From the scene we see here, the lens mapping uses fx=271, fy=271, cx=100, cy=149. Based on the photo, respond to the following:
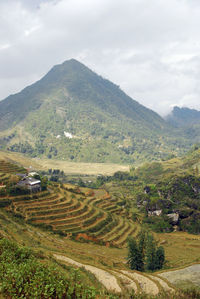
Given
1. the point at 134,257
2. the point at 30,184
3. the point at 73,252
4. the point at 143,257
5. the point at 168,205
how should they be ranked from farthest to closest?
the point at 168,205, the point at 30,184, the point at 143,257, the point at 134,257, the point at 73,252

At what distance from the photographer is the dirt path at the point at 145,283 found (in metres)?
37.2

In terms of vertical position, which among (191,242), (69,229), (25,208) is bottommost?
(191,242)

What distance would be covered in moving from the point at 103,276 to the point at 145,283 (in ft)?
20.9

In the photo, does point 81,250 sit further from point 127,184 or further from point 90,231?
point 127,184

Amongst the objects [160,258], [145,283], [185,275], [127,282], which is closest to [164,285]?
[145,283]

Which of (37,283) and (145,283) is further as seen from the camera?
(145,283)

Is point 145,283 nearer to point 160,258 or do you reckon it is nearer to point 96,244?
point 160,258

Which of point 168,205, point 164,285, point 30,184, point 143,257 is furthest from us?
point 168,205

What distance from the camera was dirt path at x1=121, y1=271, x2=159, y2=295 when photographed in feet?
122

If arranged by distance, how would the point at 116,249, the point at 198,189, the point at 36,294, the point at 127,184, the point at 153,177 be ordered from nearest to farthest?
the point at 36,294 < the point at 116,249 < the point at 198,189 < the point at 127,184 < the point at 153,177

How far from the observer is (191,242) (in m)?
88.9

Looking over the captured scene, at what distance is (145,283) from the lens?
4047 centimetres

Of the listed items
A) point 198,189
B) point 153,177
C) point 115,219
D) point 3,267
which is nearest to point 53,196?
point 115,219

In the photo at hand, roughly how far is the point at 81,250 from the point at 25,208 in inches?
807
